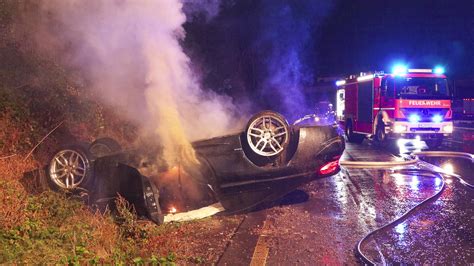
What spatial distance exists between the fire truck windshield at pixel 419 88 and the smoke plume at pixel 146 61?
328 inches

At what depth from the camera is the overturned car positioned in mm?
5258

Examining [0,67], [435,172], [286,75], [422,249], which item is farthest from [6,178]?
[286,75]

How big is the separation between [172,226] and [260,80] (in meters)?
13.5

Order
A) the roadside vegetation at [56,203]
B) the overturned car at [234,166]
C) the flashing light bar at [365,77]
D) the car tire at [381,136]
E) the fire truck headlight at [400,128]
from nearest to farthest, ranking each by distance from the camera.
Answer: the roadside vegetation at [56,203] < the overturned car at [234,166] < the fire truck headlight at [400,128] < the car tire at [381,136] < the flashing light bar at [365,77]

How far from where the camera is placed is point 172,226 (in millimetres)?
4977

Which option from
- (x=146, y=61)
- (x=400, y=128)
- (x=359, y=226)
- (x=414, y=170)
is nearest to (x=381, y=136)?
(x=400, y=128)

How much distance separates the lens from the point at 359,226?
5.16 m

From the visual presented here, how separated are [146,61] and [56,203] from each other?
212 centimetres

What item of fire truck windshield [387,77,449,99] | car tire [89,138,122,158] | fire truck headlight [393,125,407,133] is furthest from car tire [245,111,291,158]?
fire truck windshield [387,77,449,99]

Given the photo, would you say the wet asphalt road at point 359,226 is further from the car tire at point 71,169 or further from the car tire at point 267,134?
the car tire at point 71,169

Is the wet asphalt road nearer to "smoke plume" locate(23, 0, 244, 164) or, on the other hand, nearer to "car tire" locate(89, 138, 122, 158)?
"smoke plume" locate(23, 0, 244, 164)

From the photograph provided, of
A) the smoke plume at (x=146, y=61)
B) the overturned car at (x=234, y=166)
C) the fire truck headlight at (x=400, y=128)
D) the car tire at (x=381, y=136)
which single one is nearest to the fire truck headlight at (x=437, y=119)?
the fire truck headlight at (x=400, y=128)

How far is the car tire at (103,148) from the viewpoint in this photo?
5.81 m

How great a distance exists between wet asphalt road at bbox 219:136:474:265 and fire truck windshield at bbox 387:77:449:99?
18.7 ft
